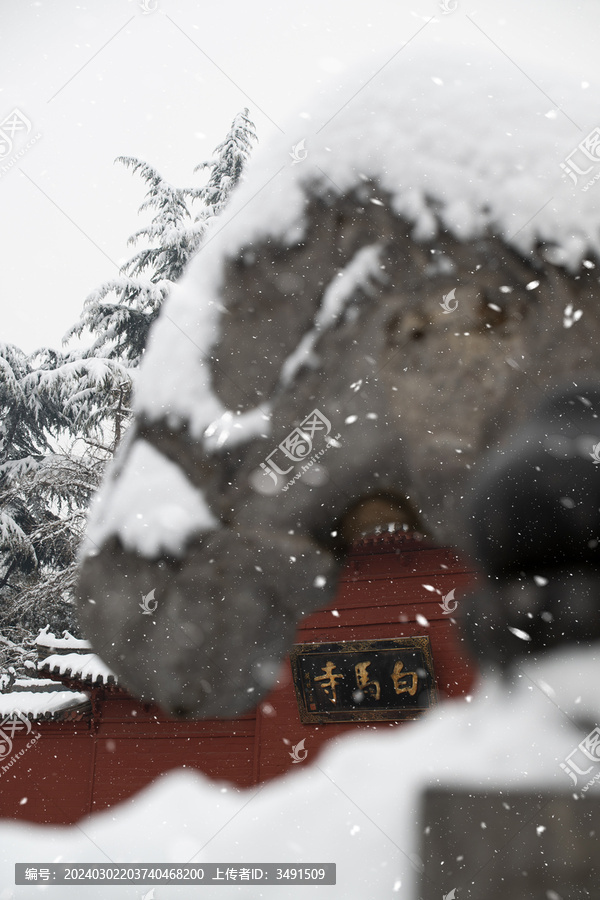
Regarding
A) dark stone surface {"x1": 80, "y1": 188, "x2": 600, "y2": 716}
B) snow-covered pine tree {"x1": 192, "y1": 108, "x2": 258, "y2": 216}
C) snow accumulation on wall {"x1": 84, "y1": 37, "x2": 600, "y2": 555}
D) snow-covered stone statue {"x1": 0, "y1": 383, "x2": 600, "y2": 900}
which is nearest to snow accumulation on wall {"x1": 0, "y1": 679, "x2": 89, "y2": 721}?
snow-covered stone statue {"x1": 0, "y1": 383, "x2": 600, "y2": 900}

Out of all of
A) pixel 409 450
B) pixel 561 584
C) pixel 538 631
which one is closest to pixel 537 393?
pixel 409 450

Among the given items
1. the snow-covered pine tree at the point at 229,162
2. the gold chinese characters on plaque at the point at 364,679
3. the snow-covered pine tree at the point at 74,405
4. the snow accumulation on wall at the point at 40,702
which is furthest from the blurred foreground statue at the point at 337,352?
the snow-covered pine tree at the point at 229,162

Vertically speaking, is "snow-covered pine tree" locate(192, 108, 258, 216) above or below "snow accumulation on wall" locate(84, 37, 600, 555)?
above

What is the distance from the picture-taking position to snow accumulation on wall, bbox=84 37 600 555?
2.78 m

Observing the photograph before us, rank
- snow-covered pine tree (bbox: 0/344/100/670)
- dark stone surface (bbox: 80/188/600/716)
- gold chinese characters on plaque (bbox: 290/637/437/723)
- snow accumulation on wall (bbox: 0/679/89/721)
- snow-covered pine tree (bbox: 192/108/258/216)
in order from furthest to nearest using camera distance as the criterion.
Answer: snow-covered pine tree (bbox: 192/108/258/216) < snow-covered pine tree (bbox: 0/344/100/670) < snow accumulation on wall (bbox: 0/679/89/721) < gold chinese characters on plaque (bbox: 290/637/437/723) < dark stone surface (bbox: 80/188/600/716)

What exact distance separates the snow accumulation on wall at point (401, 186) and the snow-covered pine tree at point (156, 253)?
5600mm

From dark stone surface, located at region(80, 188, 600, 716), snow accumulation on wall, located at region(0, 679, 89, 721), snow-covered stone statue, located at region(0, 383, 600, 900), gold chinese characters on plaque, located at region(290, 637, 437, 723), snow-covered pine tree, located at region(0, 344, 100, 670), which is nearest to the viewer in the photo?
snow-covered stone statue, located at region(0, 383, 600, 900)

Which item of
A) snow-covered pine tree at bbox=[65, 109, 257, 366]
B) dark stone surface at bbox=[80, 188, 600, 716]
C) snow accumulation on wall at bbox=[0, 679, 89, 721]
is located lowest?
snow accumulation on wall at bbox=[0, 679, 89, 721]

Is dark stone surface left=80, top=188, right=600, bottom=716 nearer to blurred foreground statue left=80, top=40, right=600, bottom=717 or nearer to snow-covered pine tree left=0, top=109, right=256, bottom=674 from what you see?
blurred foreground statue left=80, top=40, right=600, bottom=717

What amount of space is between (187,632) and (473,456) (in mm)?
1509

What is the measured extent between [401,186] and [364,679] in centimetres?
285

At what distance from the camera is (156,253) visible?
9.44 metres

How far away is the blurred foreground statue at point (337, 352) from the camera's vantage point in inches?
109

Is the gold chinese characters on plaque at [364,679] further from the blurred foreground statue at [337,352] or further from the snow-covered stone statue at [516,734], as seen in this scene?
the blurred foreground statue at [337,352]
